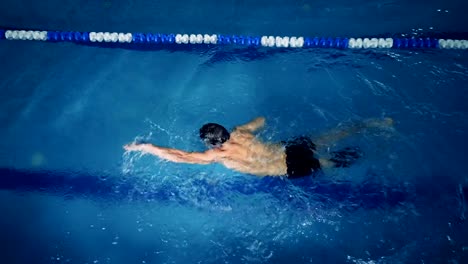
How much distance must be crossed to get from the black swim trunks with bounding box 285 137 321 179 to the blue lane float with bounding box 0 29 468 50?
6.34 ft

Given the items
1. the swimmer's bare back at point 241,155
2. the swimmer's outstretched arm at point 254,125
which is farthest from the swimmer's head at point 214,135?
the swimmer's outstretched arm at point 254,125

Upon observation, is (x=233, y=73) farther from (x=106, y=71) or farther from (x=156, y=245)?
(x=156, y=245)

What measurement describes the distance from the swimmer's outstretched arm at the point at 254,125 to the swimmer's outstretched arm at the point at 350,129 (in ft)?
2.21

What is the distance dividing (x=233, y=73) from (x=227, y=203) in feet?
6.11

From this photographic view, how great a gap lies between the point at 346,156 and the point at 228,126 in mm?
1461

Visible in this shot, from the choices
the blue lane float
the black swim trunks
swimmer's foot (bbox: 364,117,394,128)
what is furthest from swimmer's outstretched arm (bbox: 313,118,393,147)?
the blue lane float

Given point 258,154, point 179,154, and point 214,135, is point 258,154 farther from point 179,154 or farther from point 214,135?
point 179,154

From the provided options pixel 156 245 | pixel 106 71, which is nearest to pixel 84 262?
pixel 156 245

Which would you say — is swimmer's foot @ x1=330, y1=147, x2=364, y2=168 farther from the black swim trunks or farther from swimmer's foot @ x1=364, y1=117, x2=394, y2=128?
swimmer's foot @ x1=364, y1=117, x2=394, y2=128

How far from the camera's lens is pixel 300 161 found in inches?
158

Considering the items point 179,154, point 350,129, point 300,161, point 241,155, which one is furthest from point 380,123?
point 179,154

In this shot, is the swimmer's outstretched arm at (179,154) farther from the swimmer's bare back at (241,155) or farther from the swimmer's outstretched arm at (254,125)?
the swimmer's outstretched arm at (254,125)

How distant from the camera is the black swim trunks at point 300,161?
4012 mm

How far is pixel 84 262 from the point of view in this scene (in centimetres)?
416
